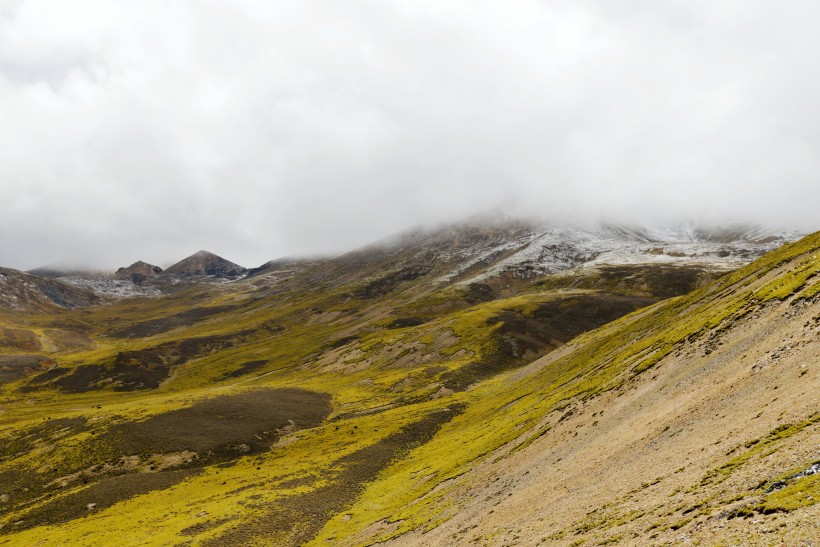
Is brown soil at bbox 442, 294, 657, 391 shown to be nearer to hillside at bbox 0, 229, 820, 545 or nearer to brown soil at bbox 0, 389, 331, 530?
hillside at bbox 0, 229, 820, 545

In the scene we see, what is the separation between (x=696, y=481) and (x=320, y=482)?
62.5m

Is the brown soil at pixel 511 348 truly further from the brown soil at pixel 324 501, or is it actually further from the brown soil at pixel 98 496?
the brown soil at pixel 98 496

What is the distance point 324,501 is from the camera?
67.1 m

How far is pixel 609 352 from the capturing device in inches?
3334

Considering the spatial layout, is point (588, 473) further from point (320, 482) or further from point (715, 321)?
point (320, 482)

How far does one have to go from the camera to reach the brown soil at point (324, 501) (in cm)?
5722

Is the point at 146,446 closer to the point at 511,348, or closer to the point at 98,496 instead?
the point at 98,496

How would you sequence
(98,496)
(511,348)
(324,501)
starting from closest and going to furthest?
(324,501) < (98,496) < (511,348)

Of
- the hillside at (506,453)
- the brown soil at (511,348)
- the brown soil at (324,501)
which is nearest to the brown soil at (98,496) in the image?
the hillside at (506,453)

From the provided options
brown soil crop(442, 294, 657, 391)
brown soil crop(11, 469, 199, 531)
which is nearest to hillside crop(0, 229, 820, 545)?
brown soil crop(11, 469, 199, 531)

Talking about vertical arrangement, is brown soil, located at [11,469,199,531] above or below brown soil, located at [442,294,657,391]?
above

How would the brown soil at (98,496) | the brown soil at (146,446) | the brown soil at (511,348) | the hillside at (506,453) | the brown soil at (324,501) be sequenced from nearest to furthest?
the hillside at (506,453) → the brown soil at (324,501) → the brown soil at (98,496) → the brown soil at (146,446) → the brown soil at (511,348)

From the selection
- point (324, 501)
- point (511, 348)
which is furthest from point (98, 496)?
point (511, 348)

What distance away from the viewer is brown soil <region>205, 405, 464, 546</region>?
57.2 meters
